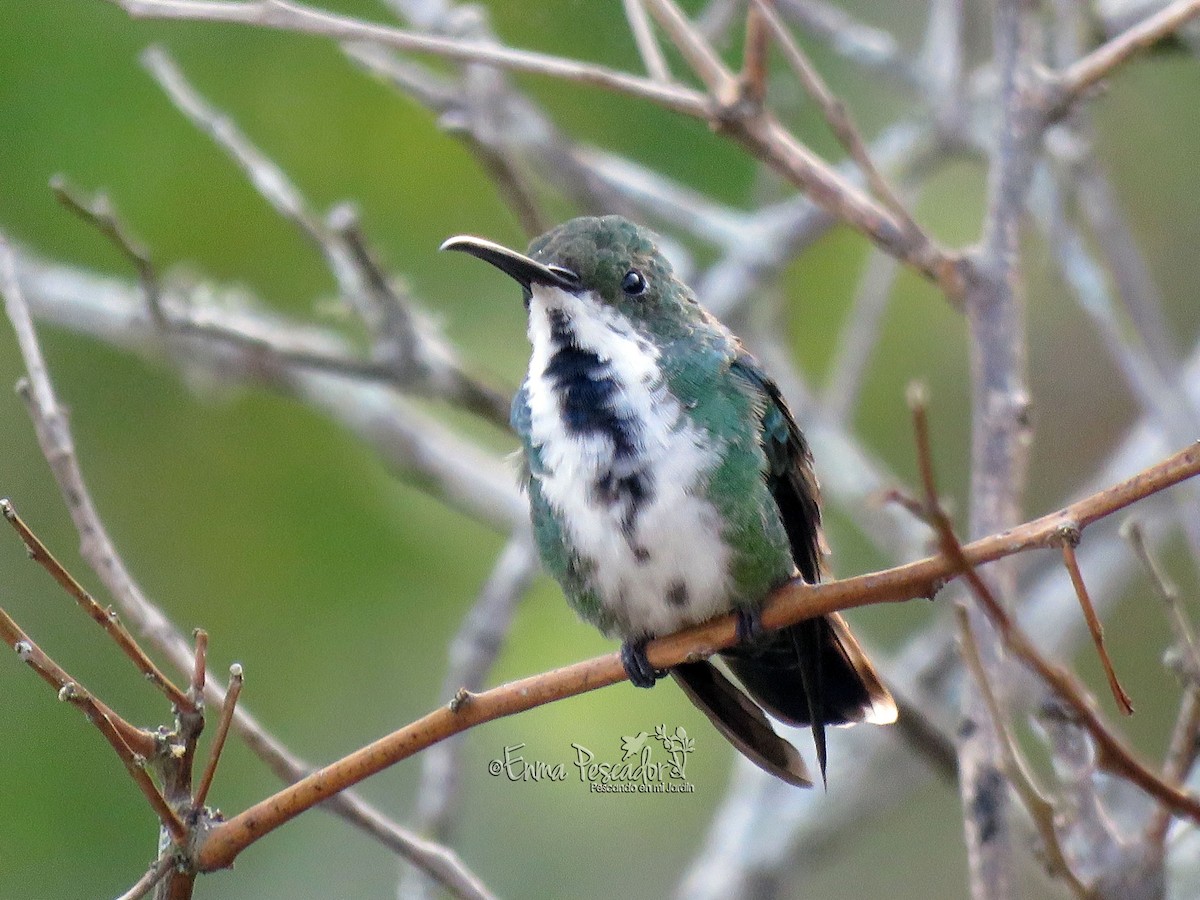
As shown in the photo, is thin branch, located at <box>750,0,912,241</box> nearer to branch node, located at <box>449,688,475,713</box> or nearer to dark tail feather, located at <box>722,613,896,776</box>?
dark tail feather, located at <box>722,613,896,776</box>

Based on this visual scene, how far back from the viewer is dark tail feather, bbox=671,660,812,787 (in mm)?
3389

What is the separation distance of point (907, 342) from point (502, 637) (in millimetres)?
3873

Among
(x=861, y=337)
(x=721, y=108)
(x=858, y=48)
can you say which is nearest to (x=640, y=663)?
(x=721, y=108)

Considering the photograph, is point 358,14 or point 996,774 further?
point 358,14

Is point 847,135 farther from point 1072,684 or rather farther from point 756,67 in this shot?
point 1072,684

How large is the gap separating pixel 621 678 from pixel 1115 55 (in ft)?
5.81

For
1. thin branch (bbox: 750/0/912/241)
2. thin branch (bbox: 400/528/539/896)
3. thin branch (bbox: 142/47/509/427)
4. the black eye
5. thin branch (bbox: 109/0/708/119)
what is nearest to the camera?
thin branch (bbox: 109/0/708/119)

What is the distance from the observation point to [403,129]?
7.62 metres

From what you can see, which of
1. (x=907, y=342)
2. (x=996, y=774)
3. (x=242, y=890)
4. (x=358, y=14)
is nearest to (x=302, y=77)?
(x=358, y=14)

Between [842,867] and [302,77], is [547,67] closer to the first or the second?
[302,77]

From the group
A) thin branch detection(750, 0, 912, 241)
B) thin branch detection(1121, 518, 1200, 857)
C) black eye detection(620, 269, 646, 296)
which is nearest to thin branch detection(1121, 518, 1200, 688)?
thin branch detection(1121, 518, 1200, 857)

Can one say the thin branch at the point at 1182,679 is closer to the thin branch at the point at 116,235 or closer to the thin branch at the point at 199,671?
the thin branch at the point at 199,671

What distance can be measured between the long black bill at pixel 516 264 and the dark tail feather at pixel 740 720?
91 centimetres

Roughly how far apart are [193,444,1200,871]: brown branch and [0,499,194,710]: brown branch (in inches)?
8.6
